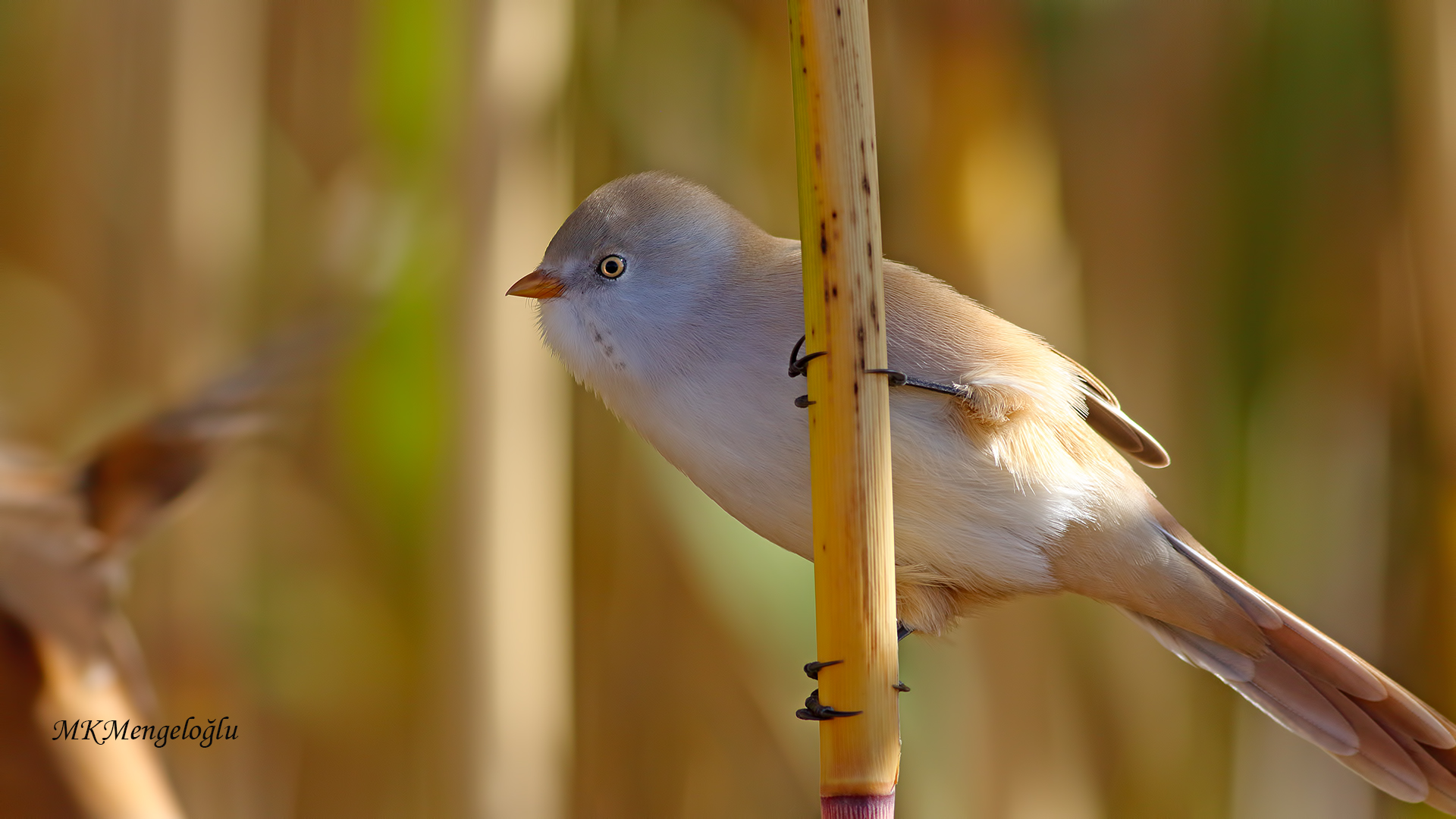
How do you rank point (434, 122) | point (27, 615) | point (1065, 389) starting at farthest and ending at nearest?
point (434, 122), point (27, 615), point (1065, 389)

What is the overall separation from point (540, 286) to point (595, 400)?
91cm

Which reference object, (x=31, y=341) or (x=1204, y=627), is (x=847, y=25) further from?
(x=31, y=341)

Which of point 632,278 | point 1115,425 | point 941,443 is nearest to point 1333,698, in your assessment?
point 1115,425

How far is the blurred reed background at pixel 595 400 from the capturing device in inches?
68.1

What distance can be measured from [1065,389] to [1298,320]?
102 cm

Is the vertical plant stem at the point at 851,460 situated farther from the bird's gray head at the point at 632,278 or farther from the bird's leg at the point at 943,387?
the bird's gray head at the point at 632,278

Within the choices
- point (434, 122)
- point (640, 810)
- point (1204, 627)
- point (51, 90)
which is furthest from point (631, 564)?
point (51, 90)

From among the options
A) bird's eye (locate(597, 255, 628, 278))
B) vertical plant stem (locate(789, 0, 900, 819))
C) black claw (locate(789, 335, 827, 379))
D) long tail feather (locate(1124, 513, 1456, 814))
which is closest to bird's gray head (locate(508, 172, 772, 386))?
bird's eye (locate(597, 255, 628, 278))

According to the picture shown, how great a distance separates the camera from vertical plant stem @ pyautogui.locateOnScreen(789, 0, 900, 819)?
769 mm

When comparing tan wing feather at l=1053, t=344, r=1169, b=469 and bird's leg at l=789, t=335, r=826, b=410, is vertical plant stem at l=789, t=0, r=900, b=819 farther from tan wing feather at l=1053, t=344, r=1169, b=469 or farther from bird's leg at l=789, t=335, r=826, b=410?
tan wing feather at l=1053, t=344, r=1169, b=469

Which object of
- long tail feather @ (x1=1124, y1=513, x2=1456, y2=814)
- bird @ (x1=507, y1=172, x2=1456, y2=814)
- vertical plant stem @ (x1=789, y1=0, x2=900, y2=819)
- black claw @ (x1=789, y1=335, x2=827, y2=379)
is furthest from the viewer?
long tail feather @ (x1=1124, y1=513, x2=1456, y2=814)

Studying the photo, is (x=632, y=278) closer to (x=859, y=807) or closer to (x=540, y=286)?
(x=540, y=286)

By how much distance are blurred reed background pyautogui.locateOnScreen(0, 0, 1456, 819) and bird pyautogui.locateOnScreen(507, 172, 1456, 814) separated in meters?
0.54

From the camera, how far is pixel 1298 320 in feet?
6.64
